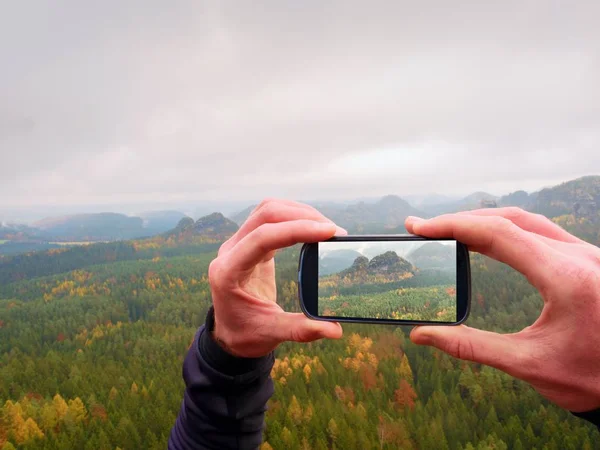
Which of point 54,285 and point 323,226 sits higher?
point 323,226

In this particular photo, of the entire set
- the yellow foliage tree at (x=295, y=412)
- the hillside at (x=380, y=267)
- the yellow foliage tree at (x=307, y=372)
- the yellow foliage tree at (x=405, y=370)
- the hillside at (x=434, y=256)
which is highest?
the hillside at (x=434, y=256)

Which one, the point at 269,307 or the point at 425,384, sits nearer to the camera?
the point at 269,307

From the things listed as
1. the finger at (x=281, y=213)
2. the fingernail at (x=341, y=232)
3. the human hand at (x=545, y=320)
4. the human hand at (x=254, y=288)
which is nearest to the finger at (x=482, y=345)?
the human hand at (x=545, y=320)

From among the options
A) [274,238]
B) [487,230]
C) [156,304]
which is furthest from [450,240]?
[156,304]

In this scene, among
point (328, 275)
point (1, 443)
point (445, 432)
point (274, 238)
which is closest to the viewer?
point (274, 238)

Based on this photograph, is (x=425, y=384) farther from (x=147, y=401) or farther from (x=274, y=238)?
(x=274, y=238)

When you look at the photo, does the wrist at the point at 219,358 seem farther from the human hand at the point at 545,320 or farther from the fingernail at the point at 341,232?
the human hand at the point at 545,320
